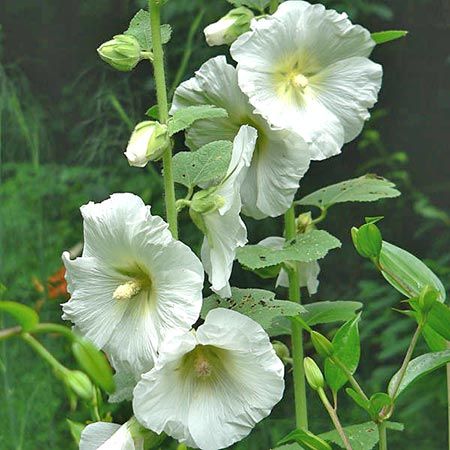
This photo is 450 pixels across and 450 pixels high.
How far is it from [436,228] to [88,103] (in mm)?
582

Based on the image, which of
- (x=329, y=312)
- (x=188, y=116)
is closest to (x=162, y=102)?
(x=188, y=116)

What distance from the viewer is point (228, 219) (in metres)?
0.58

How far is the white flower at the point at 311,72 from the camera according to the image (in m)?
0.65

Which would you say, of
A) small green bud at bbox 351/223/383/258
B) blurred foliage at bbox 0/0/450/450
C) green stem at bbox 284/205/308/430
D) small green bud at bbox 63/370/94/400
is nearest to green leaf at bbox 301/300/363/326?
green stem at bbox 284/205/308/430

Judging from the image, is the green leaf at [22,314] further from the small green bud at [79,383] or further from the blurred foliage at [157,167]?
the blurred foliage at [157,167]

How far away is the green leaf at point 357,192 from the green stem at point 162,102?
174mm

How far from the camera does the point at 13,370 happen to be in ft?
4.68

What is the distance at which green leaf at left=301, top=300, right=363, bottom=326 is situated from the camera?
73cm

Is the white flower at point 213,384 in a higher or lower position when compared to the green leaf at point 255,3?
lower

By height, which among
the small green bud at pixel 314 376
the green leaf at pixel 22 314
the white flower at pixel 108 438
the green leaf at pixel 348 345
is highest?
the green leaf at pixel 22 314

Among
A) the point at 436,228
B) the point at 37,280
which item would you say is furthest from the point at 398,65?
the point at 37,280

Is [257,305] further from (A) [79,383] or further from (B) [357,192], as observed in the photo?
(A) [79,383]

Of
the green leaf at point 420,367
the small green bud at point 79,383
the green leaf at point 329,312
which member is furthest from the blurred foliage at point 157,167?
the small green bud at point 79,383

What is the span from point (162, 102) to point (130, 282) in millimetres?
104
